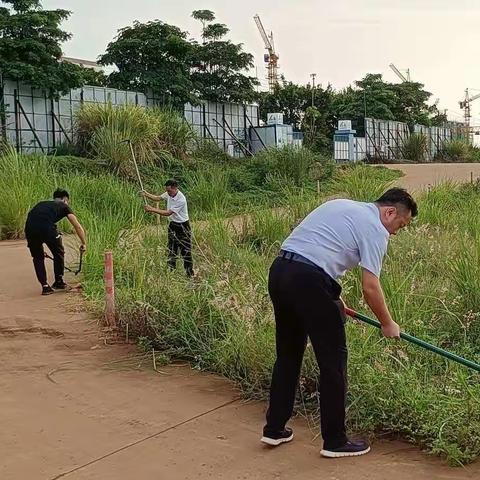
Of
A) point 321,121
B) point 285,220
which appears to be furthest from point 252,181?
point 321,121

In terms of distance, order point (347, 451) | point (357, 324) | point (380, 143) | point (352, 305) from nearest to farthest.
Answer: point (347, 451) → point (357, 324) → point (352, 305) → point (380, 143)

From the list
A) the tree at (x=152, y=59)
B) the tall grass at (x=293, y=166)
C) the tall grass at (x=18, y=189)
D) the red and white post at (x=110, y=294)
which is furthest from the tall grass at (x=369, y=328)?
the tree at (x=152, y=59)

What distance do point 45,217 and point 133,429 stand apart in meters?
4.70

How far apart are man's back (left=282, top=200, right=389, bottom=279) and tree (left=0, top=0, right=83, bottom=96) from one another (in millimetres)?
17294

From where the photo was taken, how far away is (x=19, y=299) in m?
8.38

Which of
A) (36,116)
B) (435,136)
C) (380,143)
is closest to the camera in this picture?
(36,116)

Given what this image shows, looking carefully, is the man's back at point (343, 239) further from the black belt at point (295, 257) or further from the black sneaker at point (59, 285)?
the black sneaker at point (59, 285)

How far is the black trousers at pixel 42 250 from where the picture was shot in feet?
27.9

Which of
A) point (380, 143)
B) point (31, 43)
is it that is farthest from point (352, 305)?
point (380, 143)

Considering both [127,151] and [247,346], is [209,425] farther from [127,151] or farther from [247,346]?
[127,151]

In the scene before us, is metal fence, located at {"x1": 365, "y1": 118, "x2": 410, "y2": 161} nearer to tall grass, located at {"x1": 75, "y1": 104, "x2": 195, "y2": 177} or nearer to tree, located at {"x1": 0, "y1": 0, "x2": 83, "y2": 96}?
tall grass, located at {"x1": 75, "y1": 104, "x2": 195, "y2": 177}

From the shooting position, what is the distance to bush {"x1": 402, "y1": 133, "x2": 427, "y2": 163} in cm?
4000

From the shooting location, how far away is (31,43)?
19.2 metres

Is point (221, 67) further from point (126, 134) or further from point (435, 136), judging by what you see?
point (435, 136)
